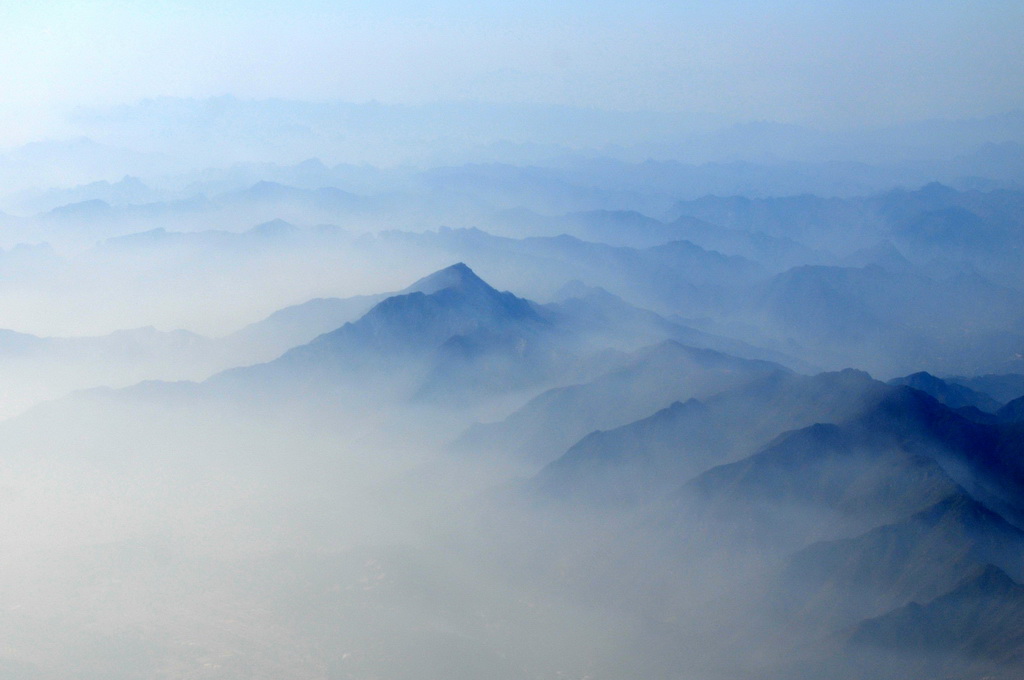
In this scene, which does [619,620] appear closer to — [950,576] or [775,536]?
[775,536]

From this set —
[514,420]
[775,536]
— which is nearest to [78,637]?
[514,420]

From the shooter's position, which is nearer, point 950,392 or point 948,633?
point 948,633

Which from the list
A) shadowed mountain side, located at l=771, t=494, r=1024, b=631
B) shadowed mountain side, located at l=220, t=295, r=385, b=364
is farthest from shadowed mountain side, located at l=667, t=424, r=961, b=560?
shadowed mountain side, located at l=220, t=295, r=385, b=364

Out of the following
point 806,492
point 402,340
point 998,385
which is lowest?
point 998,385

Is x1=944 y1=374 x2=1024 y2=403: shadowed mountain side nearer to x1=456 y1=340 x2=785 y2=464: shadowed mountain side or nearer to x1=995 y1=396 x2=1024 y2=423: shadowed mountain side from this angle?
x1=995 y1=396 x2=1024 y2=423: shadowed mountain side

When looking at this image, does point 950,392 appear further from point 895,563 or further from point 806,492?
point 895,563

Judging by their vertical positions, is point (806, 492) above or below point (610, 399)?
below

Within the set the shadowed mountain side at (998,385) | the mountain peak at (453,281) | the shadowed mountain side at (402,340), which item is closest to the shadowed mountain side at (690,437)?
the shadowed mountain side at (402,340)

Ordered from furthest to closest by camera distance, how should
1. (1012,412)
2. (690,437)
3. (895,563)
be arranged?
(1012,412) → (690,437) → (895,563)

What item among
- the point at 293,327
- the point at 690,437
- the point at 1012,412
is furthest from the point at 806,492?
the point at 293,327
